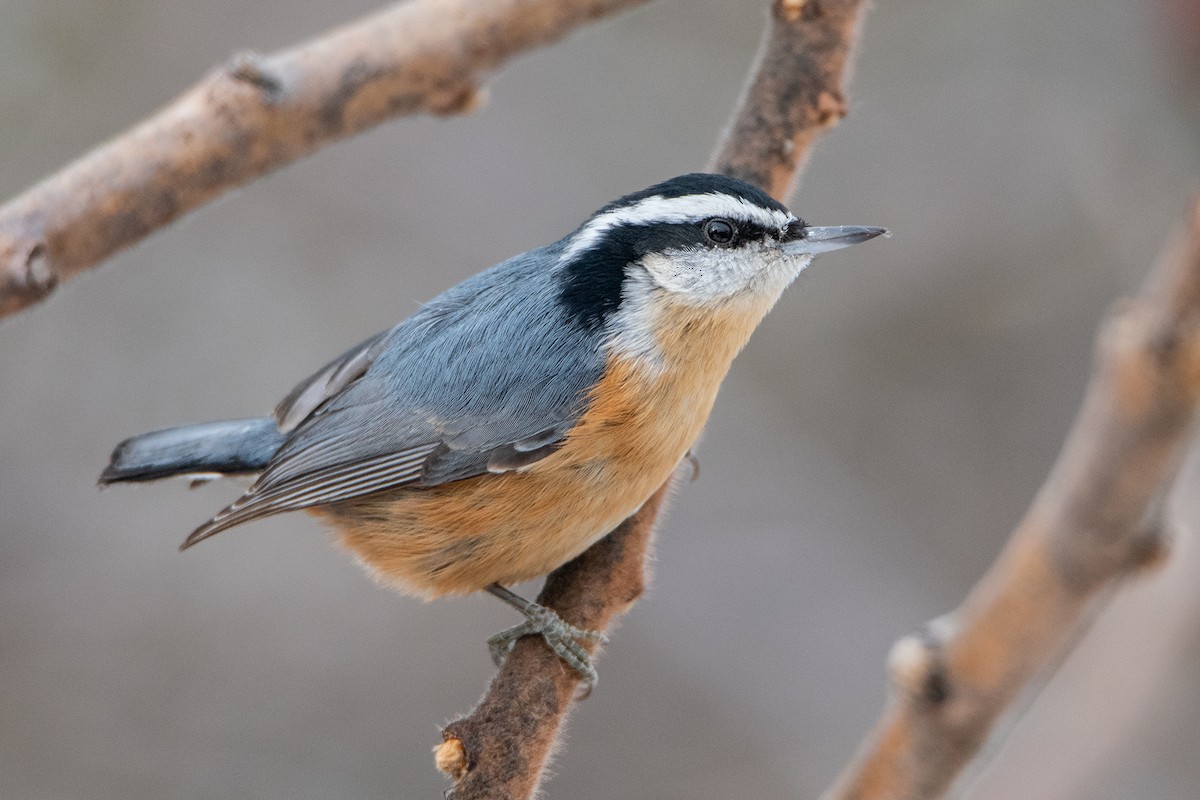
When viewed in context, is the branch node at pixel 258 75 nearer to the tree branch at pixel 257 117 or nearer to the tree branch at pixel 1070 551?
the tree branch at pixel 257 117

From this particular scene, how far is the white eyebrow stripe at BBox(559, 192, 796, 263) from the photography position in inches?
86.5

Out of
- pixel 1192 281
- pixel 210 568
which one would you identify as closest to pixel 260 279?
pixel 210 568

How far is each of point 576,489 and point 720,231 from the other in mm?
542

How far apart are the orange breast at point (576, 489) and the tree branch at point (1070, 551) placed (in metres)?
0.81

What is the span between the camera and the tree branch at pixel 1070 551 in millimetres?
938

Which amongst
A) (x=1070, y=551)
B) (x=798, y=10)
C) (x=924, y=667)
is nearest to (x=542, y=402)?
(x=798, y=10)

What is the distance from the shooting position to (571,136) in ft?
15.7

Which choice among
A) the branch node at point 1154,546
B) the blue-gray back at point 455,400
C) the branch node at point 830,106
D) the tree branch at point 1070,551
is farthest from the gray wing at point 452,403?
the branch node at point 1154,546

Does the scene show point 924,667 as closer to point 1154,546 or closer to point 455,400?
point 1154,546

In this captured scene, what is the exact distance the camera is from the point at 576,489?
7.09 ft

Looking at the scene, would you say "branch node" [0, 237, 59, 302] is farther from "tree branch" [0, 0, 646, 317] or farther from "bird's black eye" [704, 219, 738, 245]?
Result: "bird's black eye" [704, 219, 738, 245]

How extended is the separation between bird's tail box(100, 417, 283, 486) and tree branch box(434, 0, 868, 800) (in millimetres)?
675

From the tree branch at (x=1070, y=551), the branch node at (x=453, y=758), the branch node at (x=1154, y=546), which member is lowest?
the branch node at (x=1154, y=546)

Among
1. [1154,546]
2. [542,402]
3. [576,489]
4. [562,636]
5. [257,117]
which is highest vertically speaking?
[257,117]
